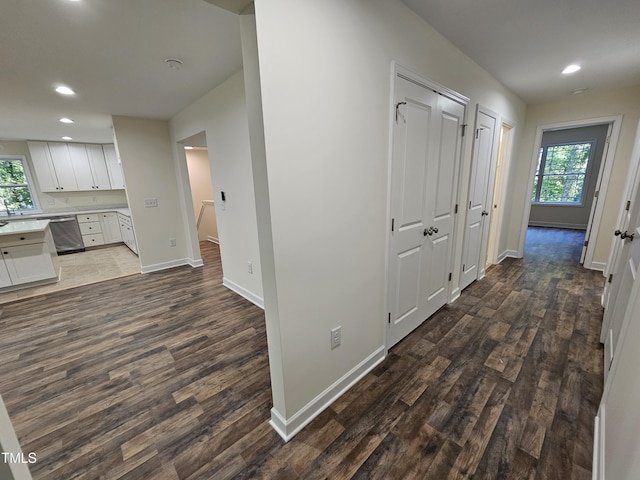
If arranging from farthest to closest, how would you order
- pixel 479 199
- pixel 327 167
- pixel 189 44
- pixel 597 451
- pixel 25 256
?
pixel 25 256
pixel 479 199
pixel 189 44
pixel 327 167
pixel 597 451

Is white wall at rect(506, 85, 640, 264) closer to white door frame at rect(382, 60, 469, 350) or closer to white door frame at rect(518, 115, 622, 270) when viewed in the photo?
white door frame at rect(518, 115, 622, 270)

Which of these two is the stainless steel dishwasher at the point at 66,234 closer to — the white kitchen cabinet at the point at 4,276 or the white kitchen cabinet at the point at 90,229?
the white kitchen cabinet at the point at 90,229

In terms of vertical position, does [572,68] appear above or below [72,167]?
above

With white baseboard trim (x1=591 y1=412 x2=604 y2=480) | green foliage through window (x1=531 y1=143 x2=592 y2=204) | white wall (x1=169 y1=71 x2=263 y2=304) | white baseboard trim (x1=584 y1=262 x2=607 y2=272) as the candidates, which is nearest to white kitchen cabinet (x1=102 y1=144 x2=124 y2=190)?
white wall (x1=169 y1=71 x2=263 y2=304)

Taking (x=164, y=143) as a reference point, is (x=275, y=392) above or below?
below

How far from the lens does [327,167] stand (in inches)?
53.9

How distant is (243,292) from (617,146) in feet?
17.3

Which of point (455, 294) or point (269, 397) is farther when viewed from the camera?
point (455, 294)

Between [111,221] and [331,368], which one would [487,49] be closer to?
[331,368]

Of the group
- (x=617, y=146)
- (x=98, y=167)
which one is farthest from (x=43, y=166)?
(x=617, y=146)

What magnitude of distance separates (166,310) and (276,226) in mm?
2476

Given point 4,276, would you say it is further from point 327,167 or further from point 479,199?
point 479,199

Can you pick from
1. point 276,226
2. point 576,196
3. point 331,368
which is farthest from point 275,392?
point 576,196

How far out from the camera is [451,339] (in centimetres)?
225
